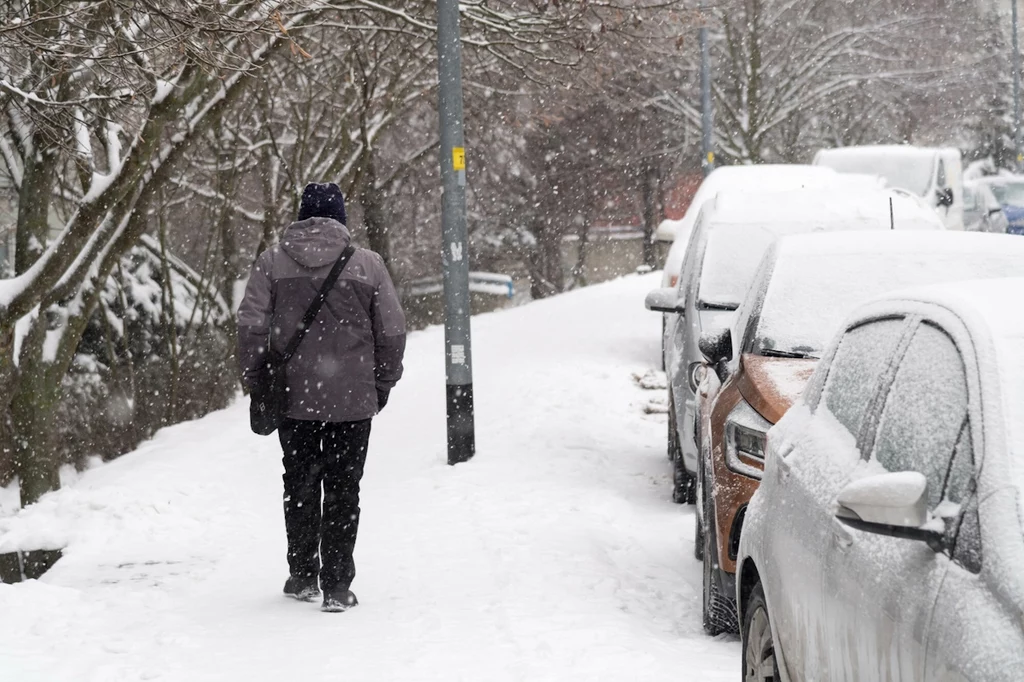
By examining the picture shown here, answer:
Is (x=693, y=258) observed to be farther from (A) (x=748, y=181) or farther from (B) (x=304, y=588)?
(A) (x=748, y=181)

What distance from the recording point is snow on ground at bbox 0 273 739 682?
220 inches

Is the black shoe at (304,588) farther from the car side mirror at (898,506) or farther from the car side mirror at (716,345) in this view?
the car side mirror at (898,506)

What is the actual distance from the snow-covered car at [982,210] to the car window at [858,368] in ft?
79.8

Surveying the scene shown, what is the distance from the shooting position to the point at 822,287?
6484 millimetres

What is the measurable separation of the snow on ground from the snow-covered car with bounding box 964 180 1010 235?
1696 centimetres

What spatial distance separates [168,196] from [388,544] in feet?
31.3

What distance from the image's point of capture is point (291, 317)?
6.20 m

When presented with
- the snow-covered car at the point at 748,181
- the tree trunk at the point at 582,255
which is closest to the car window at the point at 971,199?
the tree trunk at the point at 582,255

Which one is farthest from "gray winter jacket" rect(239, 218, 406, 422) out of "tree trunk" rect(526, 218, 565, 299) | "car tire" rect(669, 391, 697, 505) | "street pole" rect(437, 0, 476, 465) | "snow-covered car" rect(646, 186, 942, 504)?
"tree trunk" rect(526, 218, 565, 299)

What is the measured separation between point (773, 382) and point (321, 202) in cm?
217

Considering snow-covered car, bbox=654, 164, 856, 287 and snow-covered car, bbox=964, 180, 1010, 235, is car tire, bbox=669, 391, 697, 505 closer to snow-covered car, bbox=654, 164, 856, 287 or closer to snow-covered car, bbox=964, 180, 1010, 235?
snow-covered car, bbox=654, 164, 856, 287

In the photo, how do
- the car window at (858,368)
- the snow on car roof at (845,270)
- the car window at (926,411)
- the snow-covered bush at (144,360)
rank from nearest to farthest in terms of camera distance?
the car window at (926,411) → the car window at (858,368) → the snow on car roof at (845,270) → the snow-covered bush at (144,360)

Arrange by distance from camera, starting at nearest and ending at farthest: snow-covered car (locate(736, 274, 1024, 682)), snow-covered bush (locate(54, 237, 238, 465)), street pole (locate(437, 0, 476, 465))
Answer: snow-covered car (locate(736, 274, 1024, 682))
street pole (locate(437, 0, 476, 465))
snow-covered bush (locate(54, 237, 238, 465))

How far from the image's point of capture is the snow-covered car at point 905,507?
2.55 m
